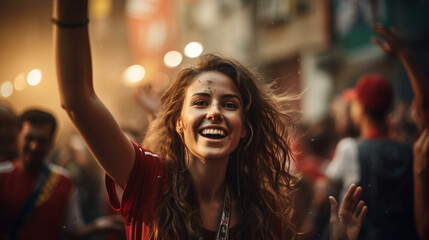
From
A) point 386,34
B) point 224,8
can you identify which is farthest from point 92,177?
point 224,8

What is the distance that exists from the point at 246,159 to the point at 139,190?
2.33 feet

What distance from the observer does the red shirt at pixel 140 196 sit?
1.98 meters

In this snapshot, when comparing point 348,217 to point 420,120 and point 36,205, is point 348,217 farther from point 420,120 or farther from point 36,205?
point 36,205

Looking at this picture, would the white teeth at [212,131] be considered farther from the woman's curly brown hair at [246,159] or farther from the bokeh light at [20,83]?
the bokeh light at [20,83]

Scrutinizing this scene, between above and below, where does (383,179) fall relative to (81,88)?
below

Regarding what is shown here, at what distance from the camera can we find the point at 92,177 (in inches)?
235

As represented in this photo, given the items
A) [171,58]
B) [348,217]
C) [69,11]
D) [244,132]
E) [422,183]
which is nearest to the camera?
[69,11]

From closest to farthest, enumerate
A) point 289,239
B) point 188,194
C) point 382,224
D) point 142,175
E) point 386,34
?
point 142,175 → point 188,194 → point 289,239 → point 386,34 → point 382,224

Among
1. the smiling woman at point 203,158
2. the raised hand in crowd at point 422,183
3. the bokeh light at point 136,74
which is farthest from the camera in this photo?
the bokeh light at point 136,74

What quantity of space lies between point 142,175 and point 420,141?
6.58ft

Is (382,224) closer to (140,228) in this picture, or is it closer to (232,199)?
(232,199)

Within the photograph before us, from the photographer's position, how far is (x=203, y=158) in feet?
7.07

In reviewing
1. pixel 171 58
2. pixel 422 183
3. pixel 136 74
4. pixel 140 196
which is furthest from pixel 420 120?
pixel 171 58

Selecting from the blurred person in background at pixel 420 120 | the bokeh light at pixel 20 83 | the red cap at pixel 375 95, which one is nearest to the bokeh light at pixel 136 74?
the red cap at pixel 375 95
